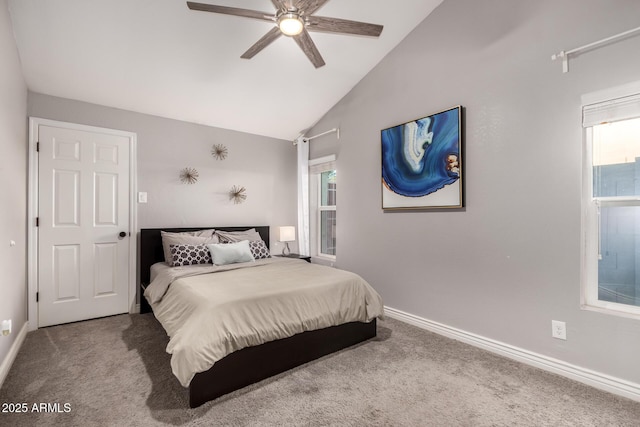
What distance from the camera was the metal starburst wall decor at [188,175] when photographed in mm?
3802

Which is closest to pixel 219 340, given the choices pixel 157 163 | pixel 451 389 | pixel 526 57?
pixel 451 389

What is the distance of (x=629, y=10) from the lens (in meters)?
1.89

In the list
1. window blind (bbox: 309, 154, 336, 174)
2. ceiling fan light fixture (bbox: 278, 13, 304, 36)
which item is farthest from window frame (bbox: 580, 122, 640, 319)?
window blind (bbox: 309, 154, 336, 174)

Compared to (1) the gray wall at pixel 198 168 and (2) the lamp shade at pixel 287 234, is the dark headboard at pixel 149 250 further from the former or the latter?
(2) the lamp shade at pixel 287 234

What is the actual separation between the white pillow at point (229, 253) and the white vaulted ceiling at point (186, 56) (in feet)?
5.51

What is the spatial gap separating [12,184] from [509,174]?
3837 millimetres

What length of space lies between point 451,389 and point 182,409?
5.38 ft

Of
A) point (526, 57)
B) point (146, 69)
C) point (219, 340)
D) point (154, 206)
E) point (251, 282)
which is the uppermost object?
point (146, 69)

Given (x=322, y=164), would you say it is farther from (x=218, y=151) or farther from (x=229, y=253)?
(x=229, y=253)

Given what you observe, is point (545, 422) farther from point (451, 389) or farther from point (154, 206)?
point (154, 206)

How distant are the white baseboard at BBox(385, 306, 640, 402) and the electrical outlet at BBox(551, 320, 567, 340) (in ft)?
0.56

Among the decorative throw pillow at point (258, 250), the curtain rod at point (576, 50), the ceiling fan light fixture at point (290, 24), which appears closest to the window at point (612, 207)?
the curtain rod at point (576, 50)

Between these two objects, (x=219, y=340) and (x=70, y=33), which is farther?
(x=70, y=33)

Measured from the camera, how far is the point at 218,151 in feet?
13.3
